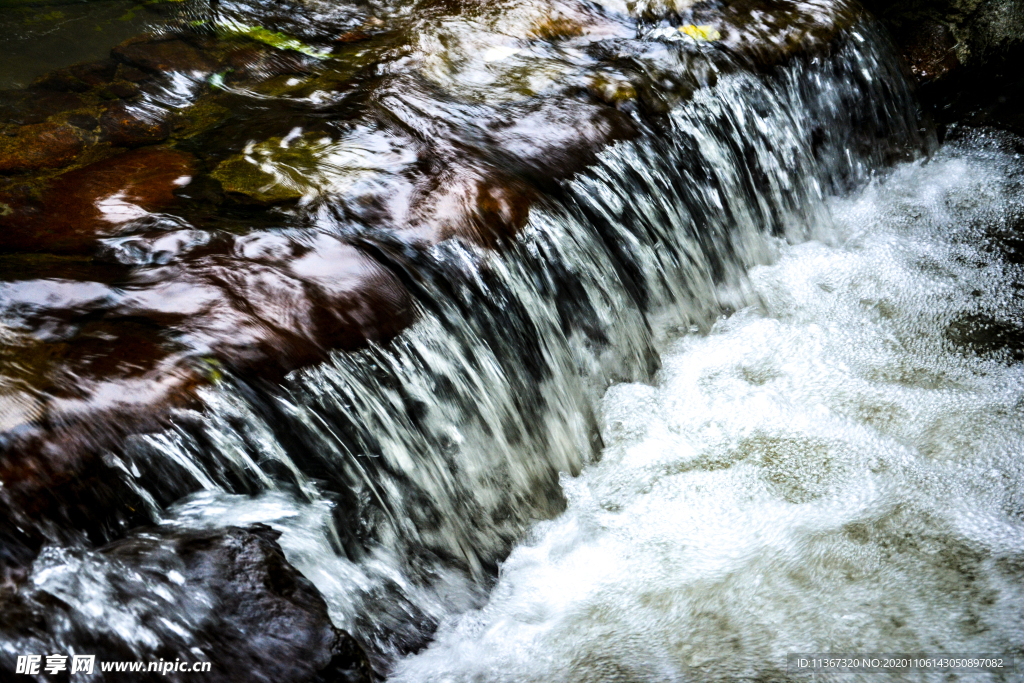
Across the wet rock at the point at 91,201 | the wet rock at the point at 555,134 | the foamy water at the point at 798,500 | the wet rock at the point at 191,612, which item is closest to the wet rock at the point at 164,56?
the wet rock at the point at 91,201

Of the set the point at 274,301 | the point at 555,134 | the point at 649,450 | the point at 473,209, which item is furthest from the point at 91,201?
the point at 649,450

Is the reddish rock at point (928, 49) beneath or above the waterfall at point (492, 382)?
above

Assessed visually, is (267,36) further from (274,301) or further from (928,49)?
(928,49)

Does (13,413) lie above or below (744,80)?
below

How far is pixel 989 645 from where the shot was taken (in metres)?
2.22

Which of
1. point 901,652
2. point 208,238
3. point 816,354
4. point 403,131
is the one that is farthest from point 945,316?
point 208,238

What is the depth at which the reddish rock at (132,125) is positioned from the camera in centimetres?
356

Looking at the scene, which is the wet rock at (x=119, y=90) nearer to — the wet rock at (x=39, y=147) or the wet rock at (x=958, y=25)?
the wet rock at (x=39, y=147)

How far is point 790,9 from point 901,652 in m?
3.92

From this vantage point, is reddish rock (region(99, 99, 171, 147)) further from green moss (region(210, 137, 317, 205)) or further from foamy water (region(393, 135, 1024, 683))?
foamy water (region(393, 135, 1024, 683))

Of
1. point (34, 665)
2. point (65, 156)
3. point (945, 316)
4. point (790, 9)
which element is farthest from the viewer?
point (790, 9)

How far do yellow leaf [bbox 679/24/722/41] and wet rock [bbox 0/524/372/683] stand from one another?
3708 millimetres

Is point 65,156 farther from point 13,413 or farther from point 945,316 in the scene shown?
point 945,316

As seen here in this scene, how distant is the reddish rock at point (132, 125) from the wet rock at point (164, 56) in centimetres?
46
